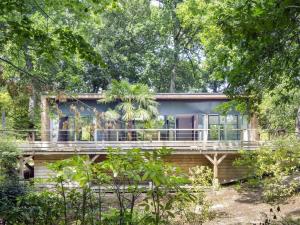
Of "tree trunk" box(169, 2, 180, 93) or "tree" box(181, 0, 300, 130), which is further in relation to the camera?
"tree trunk" box(169, 2, 180, 93)

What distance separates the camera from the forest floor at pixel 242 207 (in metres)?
9.95

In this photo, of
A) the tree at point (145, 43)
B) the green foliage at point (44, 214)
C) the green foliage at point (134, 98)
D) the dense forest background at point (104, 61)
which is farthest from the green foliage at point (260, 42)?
the tree at point (145, 43)

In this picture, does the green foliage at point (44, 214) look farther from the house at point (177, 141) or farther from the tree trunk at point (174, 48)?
the tree trunk at point (174, 48)

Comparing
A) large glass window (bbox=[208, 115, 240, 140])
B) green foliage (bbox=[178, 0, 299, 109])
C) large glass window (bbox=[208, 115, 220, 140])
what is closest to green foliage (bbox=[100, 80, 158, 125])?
large glass window (bbox=[208, 115, 220, 140])

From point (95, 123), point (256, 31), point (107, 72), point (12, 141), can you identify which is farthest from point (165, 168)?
point (107, 72)

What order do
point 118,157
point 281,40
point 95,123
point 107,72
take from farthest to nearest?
point 107,72 → point 281,40 → point 95,123 → point 118,157

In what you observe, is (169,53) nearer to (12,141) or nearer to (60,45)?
(12,141)

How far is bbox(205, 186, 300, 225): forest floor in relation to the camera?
9.95 m

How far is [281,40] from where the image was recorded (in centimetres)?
430

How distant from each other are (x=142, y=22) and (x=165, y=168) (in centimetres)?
2879

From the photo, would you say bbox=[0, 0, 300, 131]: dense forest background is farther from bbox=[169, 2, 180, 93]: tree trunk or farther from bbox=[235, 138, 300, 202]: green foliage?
bbox=[169, 2, 180, 93]: tree trunk

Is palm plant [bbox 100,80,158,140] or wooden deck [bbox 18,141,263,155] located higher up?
palm plant [bbox 100,80,158,140]

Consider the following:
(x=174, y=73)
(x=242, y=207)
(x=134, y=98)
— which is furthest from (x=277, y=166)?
(x=174, y=73)

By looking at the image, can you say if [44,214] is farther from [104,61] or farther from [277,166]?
[277,166]
